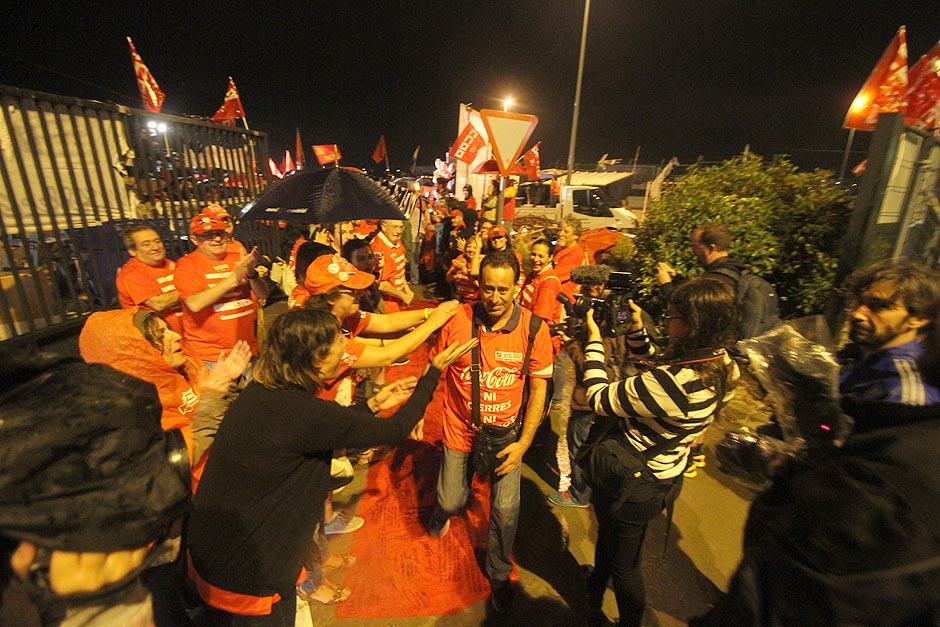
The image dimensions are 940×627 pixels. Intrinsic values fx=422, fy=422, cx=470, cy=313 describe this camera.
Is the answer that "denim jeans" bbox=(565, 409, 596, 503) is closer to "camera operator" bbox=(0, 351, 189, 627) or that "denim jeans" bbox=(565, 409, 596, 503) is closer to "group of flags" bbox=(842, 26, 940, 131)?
"camera operator" bbox=(0, 351, 189, 627)

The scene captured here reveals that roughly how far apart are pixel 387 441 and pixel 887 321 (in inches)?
95.8

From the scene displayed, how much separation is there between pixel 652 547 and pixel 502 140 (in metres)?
5.10

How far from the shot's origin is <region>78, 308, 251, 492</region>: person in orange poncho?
7.60ft

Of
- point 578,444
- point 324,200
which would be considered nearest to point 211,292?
point 324,200

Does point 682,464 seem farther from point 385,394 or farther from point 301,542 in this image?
point 301,542

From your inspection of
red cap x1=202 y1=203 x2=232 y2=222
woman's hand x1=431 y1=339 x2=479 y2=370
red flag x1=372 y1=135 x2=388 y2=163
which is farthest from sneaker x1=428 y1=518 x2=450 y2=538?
red flag x1=372 y1=135 x2=388 y2=163

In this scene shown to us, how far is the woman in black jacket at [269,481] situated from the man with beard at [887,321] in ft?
6.97

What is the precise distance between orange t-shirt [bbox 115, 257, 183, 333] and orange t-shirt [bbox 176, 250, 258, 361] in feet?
0.45

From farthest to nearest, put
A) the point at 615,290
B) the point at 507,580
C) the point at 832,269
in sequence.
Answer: the point at 832,269 → the point at 615,290 → the point at 507,580

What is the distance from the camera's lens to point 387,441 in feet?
6.16

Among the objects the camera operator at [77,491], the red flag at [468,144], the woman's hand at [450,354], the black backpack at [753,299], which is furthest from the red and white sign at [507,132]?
the camera operator at [77,491]

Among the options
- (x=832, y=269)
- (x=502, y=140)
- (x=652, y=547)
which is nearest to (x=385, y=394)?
(x=652, y=547)

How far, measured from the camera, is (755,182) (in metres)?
5.76

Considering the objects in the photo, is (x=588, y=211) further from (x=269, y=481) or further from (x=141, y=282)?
(x=269, y=481)
